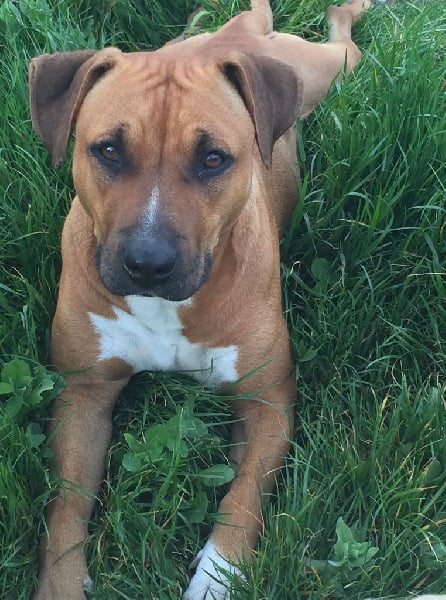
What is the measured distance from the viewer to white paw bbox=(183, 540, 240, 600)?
265 cm

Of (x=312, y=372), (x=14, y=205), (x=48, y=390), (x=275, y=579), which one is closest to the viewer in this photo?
(x=275, y=579)

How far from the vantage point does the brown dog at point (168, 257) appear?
2.49 meters

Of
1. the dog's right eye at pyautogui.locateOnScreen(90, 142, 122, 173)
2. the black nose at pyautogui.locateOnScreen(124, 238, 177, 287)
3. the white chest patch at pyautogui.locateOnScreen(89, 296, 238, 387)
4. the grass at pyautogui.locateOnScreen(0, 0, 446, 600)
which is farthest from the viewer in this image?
the white chest patch at pyautogui.locateOnScreen(89, 296, 238, 387)

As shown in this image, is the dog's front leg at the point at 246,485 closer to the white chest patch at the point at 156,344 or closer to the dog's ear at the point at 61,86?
the white chest patch at the point at 156,344

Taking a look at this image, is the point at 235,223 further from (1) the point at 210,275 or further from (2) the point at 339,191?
(2) the point at 339,191

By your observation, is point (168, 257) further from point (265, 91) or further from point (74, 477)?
point (74, 477)

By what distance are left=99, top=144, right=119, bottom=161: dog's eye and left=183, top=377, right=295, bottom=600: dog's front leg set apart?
1096 millimetres

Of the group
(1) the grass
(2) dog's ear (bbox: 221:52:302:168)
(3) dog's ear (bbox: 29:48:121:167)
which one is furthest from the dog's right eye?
(1) the grass

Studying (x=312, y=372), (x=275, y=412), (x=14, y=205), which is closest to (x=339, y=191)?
(x=312, y=372)

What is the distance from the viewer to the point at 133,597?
265cm

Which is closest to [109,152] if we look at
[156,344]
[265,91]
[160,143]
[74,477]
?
[160,143]

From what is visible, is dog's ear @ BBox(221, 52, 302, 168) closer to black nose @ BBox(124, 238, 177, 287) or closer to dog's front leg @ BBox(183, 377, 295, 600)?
black nose @ BBox(124, 238, 177, 287)

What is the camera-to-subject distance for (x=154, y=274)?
97.6 inches

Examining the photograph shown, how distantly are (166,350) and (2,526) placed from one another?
2.76ft
